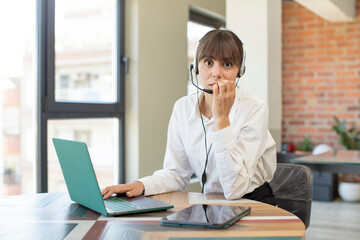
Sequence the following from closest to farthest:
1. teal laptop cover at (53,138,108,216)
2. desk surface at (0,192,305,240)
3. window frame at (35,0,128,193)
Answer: desk surface at (0,192,305,240)
teal laptop cover at (53,138,108,216)
window frame at (35,0,128,193)

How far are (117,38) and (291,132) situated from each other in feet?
10.6

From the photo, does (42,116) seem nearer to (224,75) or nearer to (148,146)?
(148,146)

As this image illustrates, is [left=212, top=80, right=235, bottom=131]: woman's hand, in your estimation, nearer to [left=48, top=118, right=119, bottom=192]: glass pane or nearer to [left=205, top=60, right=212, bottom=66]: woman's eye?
[left=205, top=60, right=212, bottom=66]: woman's eye

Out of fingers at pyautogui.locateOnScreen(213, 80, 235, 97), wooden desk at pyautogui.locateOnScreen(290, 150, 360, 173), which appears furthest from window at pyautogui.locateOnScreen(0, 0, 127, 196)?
fingers at pyautogui.locateOnScreen(213, 80, 235, 97)

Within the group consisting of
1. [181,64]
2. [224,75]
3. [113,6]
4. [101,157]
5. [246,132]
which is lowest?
[101,157]

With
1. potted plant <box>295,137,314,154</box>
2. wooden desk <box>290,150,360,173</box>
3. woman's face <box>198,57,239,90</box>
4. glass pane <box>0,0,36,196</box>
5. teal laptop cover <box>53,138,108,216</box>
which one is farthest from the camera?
Result: potted plant <box>295,137,314,154</box>

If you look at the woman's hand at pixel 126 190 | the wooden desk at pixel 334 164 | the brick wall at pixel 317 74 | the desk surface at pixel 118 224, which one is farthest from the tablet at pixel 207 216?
the brick wall at pixel 317 74

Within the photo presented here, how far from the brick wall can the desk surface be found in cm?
502

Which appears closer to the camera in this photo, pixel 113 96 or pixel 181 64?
pixel 113 96

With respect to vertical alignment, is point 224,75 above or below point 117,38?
below

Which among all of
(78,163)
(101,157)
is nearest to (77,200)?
(78,163)

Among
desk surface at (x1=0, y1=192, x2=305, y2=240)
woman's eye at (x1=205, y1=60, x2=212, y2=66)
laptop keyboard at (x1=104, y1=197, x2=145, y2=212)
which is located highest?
woman's eye at (x1=205, y1=60, x2=212, y2=66)

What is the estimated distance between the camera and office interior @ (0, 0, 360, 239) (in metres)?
3.38

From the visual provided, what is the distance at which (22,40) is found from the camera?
3377 mm
